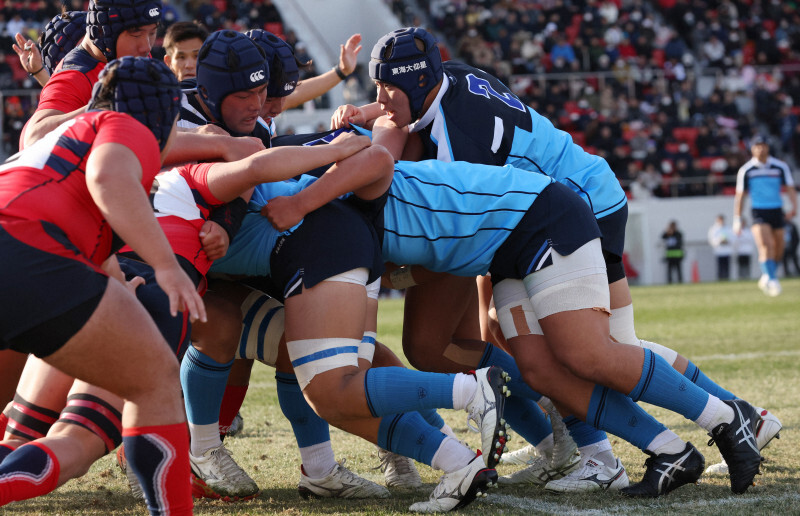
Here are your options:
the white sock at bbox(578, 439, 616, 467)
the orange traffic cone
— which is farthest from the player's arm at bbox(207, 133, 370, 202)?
the orange traffic cone

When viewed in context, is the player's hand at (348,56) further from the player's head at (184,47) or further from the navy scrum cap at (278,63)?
the navy scrum cap at (278,63)

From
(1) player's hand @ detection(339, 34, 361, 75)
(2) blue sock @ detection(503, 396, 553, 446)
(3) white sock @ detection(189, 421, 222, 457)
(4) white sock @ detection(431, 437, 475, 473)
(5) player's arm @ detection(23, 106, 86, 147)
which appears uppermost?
(5) player's arm @ detection(23, 106, 86, 147)

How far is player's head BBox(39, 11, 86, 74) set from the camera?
525 cm

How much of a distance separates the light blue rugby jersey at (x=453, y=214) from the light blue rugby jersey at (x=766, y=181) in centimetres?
1260

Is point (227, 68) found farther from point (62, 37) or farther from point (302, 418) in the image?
point (62, 37)

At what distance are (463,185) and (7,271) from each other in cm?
192

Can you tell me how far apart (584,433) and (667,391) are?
0.47 meters

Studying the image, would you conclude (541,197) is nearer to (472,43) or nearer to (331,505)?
(331,505)

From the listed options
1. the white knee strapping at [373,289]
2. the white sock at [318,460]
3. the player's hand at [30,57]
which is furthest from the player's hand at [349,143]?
the player's hand at [30,57]

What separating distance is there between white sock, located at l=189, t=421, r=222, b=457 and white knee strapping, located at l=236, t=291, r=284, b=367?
0.36 metres

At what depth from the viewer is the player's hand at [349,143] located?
381cm

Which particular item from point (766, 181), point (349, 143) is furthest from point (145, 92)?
point (766, 181)

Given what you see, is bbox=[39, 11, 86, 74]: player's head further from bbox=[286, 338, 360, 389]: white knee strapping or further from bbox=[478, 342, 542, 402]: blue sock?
bbox=[478, 342, 542, 402]: blue sock

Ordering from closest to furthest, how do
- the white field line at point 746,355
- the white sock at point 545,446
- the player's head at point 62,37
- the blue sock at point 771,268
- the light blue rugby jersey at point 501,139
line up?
the light blue rugby jersey at point 501,139 → the white sock at point 545,446 → the player's head at point 62,37 → the white field line at point 746,355 → the blue sock at point 771,268
